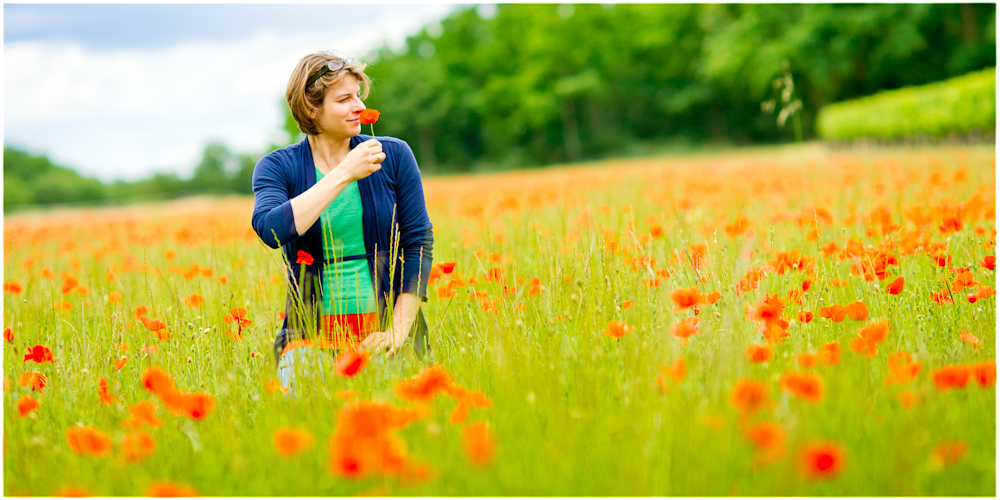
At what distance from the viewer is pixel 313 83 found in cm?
212

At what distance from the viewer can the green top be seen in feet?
7.23

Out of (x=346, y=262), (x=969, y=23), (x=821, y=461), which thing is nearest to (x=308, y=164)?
(x=346, y=262)

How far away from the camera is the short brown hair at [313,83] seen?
211cm

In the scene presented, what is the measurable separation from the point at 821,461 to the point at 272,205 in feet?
5.36

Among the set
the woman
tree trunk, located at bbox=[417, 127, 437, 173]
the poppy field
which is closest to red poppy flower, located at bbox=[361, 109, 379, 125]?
the woman

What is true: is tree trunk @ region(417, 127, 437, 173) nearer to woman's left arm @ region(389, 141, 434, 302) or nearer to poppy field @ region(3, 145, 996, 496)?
poppy field @ region(3, 145, 996, 496)

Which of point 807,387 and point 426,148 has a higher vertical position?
point 426,148

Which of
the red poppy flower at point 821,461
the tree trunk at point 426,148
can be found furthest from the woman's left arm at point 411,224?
the tree trunk at point 426,148

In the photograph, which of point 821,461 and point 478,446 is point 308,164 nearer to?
point 478,446

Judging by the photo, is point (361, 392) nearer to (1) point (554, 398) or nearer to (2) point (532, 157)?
(1) point (554, 398)

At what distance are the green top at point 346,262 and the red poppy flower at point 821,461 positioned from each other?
1476mm

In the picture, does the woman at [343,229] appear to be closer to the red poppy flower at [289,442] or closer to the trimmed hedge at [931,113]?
the red poppy flower at [289,442]

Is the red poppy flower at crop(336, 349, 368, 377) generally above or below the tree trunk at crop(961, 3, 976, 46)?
below

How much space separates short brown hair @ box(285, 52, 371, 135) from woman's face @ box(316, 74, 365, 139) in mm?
17
